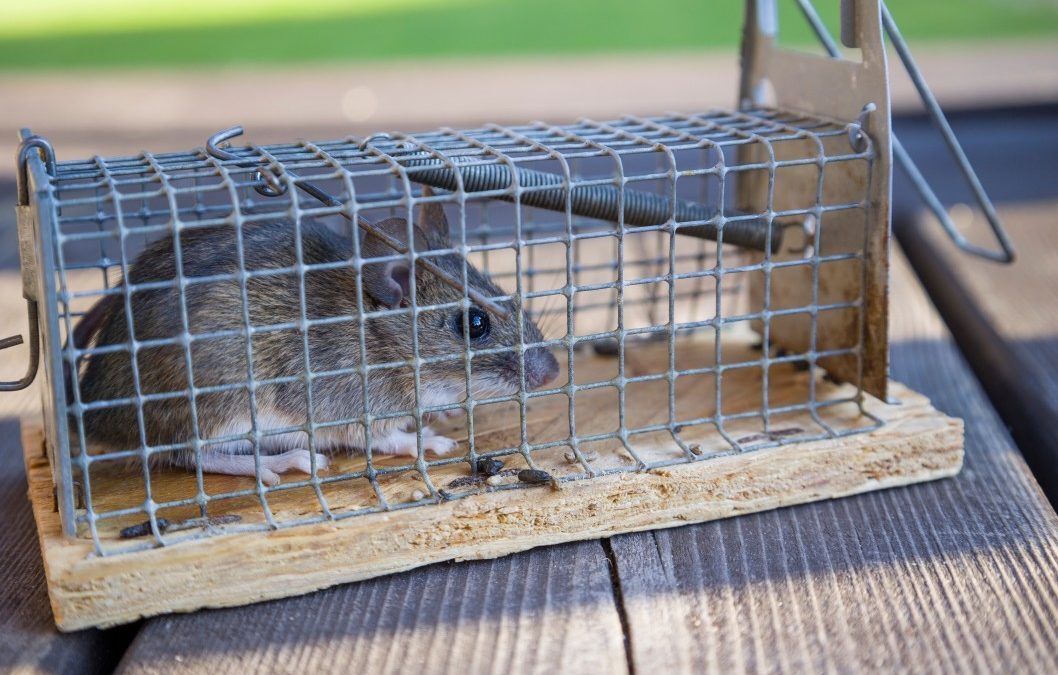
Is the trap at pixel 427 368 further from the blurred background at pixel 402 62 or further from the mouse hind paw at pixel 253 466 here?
the blurred background at pixel 402 62

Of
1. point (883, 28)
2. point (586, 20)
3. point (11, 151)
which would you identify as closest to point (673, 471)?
point (883, 28)

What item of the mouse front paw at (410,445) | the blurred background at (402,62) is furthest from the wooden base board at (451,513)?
the blurred background at (402,62)

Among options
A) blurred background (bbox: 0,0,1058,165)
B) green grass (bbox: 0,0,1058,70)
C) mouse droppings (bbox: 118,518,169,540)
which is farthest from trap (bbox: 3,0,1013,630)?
green grass (bbox: 0,0,1058,70)

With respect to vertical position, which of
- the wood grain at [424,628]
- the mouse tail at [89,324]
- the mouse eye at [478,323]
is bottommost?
the wood grain at [424,628]

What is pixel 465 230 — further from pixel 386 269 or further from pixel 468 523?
pixel 468 523

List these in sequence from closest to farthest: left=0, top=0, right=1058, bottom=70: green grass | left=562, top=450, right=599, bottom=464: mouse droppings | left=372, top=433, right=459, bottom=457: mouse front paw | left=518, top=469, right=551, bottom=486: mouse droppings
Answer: left=518, top=469, right=551, bottom=486: mouse droppings → left=562, top=450, right=599, bottom=464: mouse droppings → left=372, top=433, right=459, bottom=457: mouse front paw → left=0, top=0, right=1058, bottom=70: green grass

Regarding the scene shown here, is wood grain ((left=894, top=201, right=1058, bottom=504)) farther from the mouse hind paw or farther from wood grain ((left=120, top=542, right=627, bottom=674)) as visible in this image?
the mouse hind paw
